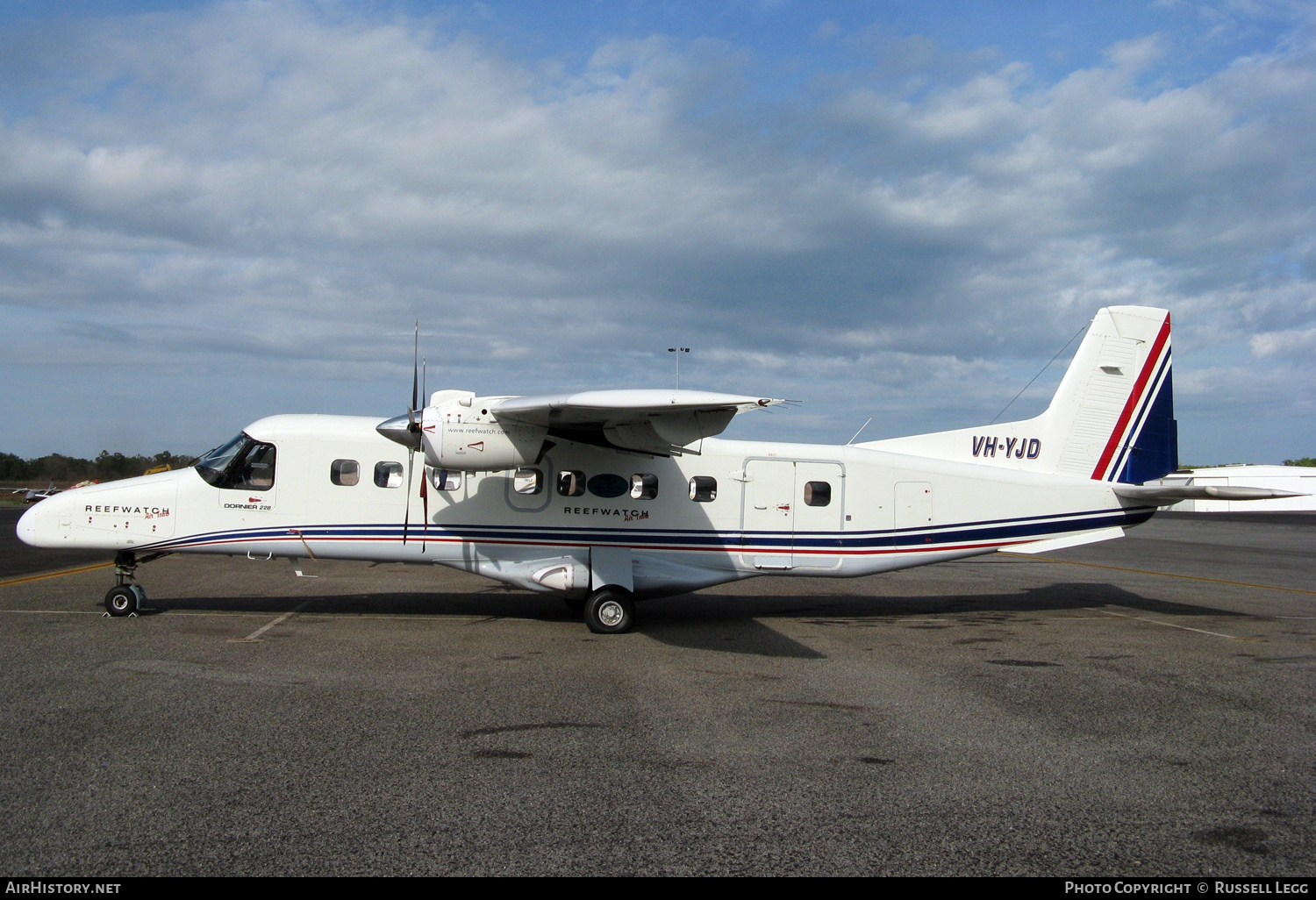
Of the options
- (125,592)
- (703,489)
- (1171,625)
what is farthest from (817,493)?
(125,592)

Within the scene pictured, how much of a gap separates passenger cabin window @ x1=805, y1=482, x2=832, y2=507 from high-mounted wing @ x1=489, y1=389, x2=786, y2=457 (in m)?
2.24

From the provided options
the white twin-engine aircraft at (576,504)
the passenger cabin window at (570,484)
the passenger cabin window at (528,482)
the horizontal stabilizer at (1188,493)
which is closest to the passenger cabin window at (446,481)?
the white twin-engine aircraft at (576,504)

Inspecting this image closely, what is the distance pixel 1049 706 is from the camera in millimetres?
7879

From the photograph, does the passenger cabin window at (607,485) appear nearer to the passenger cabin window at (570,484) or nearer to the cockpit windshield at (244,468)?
the passenger cabin window at (570,484)

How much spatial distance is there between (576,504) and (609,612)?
1.62 m

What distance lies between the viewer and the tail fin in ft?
45.3

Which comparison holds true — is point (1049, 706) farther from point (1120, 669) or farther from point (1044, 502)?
point (1044, 502)

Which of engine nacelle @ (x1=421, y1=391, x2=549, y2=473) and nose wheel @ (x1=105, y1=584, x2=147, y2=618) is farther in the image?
nose wheel @ (x1=105, y1=584, x2=147, y2=618)

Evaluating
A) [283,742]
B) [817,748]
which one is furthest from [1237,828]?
[283,742]

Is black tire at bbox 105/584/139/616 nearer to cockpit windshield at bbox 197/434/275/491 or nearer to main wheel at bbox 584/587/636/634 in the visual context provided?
cockpit windshield at bbox 197/434/275/491

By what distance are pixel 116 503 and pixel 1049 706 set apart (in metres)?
12.0

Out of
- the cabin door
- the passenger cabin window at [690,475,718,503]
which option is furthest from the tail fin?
the passenger cabin window at [690,475,718,503]

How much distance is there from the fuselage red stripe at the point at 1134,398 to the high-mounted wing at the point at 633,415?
734 centimetres

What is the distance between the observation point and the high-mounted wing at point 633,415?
9408mm
